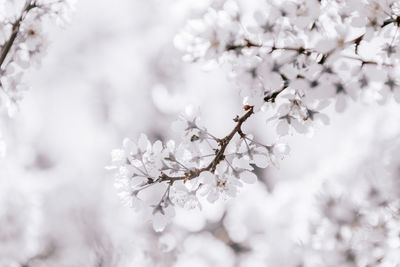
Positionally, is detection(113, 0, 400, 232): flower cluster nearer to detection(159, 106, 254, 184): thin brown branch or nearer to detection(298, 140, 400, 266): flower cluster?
detection(159, 106, 254, 184): thin brown branch

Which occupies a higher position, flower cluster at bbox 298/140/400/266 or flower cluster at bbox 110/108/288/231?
flower cluster at bbox 110/108/288/231

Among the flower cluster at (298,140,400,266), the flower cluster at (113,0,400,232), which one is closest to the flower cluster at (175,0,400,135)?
the flower cluster at (113,0,400,232)

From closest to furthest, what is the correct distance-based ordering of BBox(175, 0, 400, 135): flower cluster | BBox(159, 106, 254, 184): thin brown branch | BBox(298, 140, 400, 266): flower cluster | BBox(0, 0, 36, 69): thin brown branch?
1. BBox(175, 0, 400, 135): flower cluster
2. BBox(159, 106, 254, 184): thin brown branch
3. BBox(0, 0, 36, 69): thin brown branch
4. BBox(298, 140, 400, 266): flower cluster

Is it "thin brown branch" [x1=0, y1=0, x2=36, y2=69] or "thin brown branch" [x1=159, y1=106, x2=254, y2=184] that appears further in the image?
"thin brown branch" [x1=0, y1=0, x2=36, y2=69]

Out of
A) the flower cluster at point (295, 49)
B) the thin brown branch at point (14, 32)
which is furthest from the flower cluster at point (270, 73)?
the thin brown branch at point (14, 32)

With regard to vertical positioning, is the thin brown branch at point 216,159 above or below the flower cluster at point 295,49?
below

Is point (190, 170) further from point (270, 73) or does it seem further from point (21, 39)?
point (21, 39)

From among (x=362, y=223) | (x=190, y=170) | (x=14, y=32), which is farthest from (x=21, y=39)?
(x=362, y=223)

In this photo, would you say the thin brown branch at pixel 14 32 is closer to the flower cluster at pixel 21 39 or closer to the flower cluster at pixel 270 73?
the flower cluster at pixel 21 39
